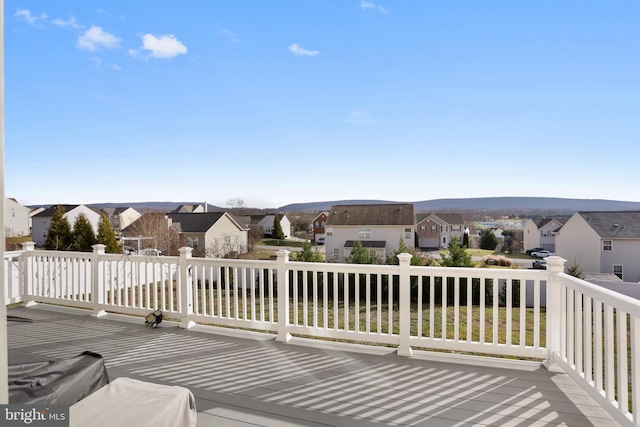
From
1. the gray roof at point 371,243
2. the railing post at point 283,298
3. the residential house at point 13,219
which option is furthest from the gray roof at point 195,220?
the railing post at point 283,298

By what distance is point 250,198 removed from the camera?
18750mm

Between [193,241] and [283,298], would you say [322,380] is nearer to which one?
[283,298]

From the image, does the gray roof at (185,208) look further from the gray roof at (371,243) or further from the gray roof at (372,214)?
the gray roof at (371,243)

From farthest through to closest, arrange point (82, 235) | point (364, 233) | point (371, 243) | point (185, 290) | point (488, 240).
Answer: point (364, 233)
point (371, 243)
point (82, 235)
point (488, 240)
point (185, 290)

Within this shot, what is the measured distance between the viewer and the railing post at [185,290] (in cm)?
409

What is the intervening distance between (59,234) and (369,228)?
12.2m

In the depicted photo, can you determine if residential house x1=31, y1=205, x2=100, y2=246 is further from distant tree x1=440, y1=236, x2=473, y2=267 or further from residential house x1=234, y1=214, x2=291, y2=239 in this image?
distant tree x1=440, y1=236, x2=473, y2=267

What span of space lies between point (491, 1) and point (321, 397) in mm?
9401

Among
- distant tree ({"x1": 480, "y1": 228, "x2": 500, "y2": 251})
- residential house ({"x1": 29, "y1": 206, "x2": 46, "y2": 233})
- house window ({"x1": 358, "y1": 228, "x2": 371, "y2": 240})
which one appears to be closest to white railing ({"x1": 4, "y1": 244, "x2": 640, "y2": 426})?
residential house ({"x1": 29, "y1": 206, "x2": 46, "y2": 233})

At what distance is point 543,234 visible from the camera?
39.2ft

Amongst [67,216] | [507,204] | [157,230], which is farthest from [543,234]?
[67,216]

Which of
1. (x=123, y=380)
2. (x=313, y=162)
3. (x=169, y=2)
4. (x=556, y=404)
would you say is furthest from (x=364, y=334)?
(x=313, y=162)

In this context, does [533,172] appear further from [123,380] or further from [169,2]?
[123,380]

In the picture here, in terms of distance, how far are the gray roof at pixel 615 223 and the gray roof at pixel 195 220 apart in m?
14.2
